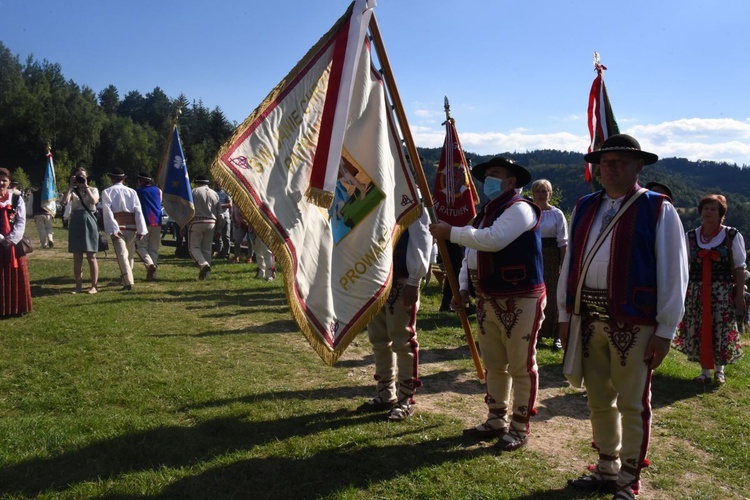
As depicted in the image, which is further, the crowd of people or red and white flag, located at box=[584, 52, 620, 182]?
red and white flag, located at box=[584, 52, 620, 182]

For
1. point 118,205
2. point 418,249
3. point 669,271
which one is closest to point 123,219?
point 118,205

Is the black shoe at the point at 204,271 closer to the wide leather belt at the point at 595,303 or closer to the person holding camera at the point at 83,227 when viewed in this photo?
the person holding camera at the point at 83,227

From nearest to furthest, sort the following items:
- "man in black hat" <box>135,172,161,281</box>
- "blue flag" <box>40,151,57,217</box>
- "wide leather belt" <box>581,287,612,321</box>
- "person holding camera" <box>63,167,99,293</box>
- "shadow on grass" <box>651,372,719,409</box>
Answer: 1. "wide leather belt" <box>581,287,612,321</box>
2. "shadow on grass" <box>651,372,719,409</box>
3. "person holding camera" <box>63,167,99,293</box>
4. "man in black hat" <box>135,172,161,281</box>
5. "blue flag" <box>40,151,57,217</box>

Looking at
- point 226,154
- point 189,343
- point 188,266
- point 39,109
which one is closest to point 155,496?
A: point 226,154

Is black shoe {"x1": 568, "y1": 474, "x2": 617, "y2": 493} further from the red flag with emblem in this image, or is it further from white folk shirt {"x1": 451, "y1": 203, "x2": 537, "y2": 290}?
the red flag with emblem

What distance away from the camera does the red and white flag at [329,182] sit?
3.75 m

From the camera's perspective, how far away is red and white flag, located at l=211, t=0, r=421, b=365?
3.75 meters

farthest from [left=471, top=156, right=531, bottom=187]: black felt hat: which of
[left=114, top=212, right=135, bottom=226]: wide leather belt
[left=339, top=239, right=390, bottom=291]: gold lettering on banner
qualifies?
[left=114, top=212, right=135, bottom=226]: wide leather belt

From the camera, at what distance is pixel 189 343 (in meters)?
7.28

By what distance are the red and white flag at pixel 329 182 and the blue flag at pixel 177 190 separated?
28.1ft

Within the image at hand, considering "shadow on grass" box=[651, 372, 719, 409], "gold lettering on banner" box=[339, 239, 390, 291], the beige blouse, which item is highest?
the beige blouse

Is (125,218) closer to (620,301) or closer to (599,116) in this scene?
(599,116)

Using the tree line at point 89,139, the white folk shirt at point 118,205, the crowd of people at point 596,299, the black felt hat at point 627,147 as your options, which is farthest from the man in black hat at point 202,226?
the tree line at point 89,139

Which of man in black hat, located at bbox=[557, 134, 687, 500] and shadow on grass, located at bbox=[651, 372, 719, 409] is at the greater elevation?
man in black hat, located at bbox=[557, 134, 687, 500]
